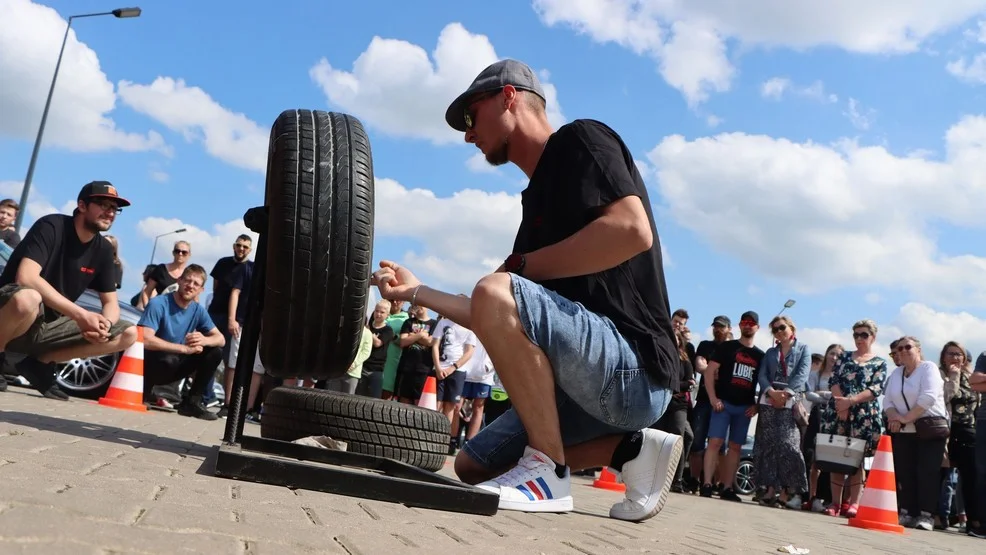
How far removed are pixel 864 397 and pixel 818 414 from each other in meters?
1.71

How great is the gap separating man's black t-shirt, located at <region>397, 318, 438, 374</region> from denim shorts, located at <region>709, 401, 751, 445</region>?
3.40 m

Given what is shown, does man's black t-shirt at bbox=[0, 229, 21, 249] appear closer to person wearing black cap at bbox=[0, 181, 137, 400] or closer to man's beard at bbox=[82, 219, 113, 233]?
person wearing black cap at bbox=[0, 181, 137, 400]

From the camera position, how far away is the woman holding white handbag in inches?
328

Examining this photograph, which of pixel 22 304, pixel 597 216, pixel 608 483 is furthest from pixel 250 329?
pixel 608 483

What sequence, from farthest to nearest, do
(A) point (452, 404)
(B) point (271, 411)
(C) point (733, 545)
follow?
1. (A) point (452, 404)
2. (B) point (271, 411)
3. (C) point (733, 545)

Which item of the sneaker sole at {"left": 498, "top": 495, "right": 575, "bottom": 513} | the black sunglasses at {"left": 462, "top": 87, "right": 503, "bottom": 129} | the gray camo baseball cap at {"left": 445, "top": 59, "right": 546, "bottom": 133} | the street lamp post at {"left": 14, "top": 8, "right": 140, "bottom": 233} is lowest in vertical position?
the sneaker sole at {"left": 498, "top": 495, "right": 575, "bottom": 513}

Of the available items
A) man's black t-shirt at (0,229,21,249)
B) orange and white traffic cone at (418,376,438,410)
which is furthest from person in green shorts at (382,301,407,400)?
man's black t-shirt at (0,229,21,249)

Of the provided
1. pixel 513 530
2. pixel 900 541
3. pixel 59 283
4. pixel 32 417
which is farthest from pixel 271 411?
pixel 900 541

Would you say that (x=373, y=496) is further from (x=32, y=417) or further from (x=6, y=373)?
(x=6, y=373)

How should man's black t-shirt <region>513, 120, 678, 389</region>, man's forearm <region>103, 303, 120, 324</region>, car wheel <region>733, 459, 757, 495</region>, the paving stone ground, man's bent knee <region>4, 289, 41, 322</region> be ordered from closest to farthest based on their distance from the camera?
the paving stone ground
man's black t-shirt <region>513, 120, 678, 389</region>
man's bent knee <region>4, 289, 41, 322</region>
man's forearm <region>103, 303, 120, 324</region>
car wheel <region>733, 459, 757, 495</region>

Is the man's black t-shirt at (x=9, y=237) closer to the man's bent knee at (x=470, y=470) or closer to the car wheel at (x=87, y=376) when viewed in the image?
the car wheel at (x=87, y=376)

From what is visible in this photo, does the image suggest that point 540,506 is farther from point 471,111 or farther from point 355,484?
point 471,111

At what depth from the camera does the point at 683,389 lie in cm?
858

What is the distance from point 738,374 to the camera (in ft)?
30.4
